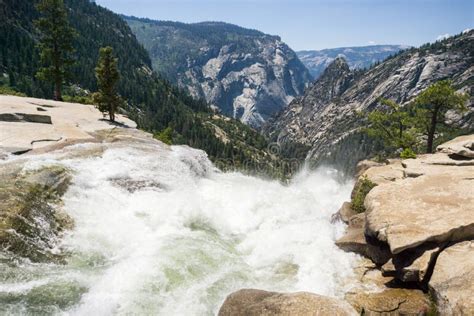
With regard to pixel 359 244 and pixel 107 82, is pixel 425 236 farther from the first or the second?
pixel 107 82

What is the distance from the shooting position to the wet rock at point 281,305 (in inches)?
479

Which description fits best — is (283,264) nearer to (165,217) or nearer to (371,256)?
(371,256)

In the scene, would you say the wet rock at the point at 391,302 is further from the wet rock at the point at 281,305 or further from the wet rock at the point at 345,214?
the wet rock at the point at 345,214

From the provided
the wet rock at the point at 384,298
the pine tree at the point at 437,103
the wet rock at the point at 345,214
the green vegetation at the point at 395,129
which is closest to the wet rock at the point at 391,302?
the wet rock at the point at 384,298

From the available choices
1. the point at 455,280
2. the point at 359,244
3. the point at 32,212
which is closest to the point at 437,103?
the point at 359,244

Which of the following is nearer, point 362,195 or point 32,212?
point 32,212

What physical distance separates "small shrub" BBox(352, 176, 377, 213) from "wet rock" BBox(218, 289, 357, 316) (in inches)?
477

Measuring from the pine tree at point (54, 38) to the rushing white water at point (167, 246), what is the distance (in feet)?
94.4

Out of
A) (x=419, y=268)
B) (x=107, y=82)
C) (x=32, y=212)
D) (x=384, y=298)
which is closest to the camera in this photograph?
(x=384, y=298)

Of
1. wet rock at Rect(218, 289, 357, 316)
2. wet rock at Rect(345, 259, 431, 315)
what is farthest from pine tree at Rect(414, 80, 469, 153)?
wet rock at Rect(218, 289, 357, 316)

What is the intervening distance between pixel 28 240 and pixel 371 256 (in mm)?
16043

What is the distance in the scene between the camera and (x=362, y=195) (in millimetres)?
24688

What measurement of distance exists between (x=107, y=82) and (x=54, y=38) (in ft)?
50.2

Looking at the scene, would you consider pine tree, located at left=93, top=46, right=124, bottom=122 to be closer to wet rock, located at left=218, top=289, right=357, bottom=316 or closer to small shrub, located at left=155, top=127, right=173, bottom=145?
small shrub, located at left=155, top=127, right=173, bottom=145
